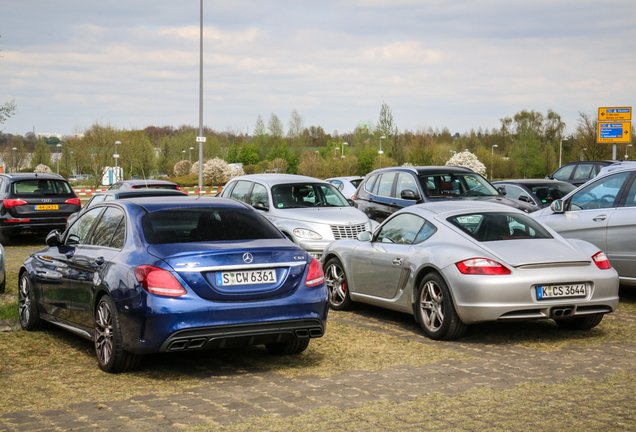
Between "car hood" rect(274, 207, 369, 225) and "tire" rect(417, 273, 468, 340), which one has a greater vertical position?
"car hood" rect(274, 207, 369, 225)

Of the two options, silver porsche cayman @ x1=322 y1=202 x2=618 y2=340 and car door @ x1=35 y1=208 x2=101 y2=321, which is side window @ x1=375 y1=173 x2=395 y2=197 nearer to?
silver porsche cayman @ x1=322 y1=202 x2=618 y2=340

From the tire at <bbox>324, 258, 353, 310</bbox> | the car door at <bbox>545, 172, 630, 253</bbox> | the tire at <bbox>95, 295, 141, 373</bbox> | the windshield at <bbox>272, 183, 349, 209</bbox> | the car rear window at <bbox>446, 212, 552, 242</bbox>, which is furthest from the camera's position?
the windshield at <bbox>272, 183, 349, 209</bbox>

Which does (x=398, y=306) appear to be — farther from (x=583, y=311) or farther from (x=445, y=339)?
(x=583, y=311)

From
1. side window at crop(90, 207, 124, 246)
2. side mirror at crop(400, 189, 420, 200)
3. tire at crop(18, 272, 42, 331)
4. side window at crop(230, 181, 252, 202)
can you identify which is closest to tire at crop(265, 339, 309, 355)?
side window at crop(90, 207, 124, 246)

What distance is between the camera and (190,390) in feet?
18.8

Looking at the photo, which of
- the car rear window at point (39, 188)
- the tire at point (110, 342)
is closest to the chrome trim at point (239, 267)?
the tire at point (110, 342)

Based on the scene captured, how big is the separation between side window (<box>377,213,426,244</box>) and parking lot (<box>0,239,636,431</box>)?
1075mm

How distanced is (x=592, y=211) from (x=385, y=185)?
17.5 ft

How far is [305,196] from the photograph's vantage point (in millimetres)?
14016

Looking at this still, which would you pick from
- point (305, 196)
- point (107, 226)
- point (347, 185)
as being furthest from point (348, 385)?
point (347, 185)

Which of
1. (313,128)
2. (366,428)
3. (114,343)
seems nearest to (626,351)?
(366,428)

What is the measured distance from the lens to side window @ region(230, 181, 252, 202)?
14.5 meters

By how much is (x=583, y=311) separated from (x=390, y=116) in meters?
91.8

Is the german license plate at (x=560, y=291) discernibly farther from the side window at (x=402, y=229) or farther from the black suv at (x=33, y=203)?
the black suv at (x=33, y=203)
